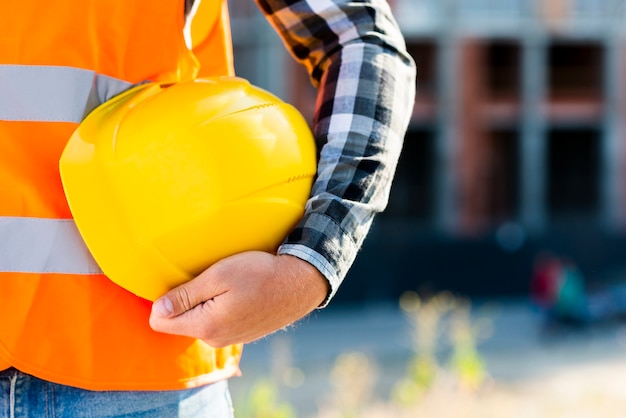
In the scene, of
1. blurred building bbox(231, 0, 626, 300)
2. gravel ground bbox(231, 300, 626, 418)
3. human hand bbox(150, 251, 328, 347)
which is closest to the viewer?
human hand bbox(150, 251, 328, 347)

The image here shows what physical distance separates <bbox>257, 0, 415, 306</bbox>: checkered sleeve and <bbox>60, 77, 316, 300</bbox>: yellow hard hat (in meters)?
0.05

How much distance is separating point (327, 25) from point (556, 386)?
7928 mm

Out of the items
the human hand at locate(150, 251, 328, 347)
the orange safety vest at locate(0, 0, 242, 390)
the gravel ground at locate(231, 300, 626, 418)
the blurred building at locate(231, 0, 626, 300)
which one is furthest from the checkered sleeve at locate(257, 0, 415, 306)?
the blurred building at locate(231, 0, 626, 300)

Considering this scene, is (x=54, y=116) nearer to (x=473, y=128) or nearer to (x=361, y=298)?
(x=361, y=298)

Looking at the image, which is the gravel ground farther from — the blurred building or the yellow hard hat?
the blurred building

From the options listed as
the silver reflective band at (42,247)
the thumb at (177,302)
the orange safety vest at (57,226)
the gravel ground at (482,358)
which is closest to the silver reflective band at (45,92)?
the orange safety vest at (57,226)

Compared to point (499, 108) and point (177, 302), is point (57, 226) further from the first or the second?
point (499, 108)

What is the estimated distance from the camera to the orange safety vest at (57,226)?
1.11m

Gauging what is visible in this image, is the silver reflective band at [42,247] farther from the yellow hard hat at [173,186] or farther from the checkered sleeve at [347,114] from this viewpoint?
the checkered sleeve at [347,114]

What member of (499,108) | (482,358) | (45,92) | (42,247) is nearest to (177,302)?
(42,247)

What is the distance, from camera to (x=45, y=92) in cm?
113

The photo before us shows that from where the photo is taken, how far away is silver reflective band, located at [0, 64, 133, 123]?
3.67 feet

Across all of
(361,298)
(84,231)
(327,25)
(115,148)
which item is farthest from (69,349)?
(361,298)

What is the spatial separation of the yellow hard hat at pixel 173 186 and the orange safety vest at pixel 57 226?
4cm
